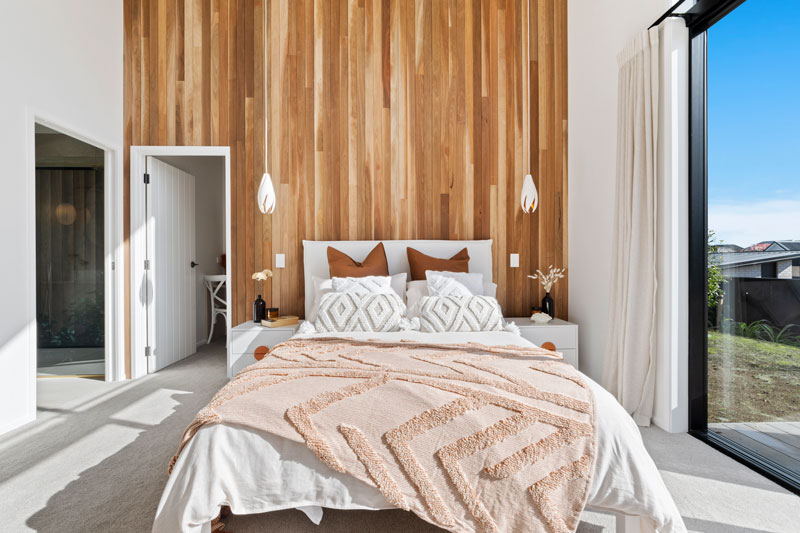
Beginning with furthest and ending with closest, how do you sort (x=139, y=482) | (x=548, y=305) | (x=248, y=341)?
(x=548, y=305), (x=248, y=341), (x=139, y=482)

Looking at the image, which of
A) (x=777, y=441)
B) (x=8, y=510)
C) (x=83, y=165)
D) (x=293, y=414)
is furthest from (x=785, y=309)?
(x=83, y=165)

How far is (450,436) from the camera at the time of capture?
1479 mm

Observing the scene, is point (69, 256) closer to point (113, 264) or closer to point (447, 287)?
point (113, 264)

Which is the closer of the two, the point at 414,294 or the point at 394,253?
the point at 414,294

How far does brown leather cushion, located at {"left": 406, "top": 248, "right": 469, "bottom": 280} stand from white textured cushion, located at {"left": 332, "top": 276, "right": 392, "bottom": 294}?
0.36 metres

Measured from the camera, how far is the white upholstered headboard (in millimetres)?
3826

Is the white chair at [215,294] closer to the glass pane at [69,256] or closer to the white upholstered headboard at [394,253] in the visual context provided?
the glass pane at [69,256]

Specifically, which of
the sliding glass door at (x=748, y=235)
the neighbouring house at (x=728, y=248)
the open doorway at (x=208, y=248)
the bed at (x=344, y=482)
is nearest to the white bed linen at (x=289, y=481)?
the bed at (x=344, y=482)

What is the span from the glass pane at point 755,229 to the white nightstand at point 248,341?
9.73 feet

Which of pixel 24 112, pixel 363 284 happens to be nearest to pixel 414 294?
pixel 363 284

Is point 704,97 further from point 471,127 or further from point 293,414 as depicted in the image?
point 293,414

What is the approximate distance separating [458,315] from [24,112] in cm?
325

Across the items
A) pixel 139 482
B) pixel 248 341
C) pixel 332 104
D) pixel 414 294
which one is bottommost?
pixel 139 482

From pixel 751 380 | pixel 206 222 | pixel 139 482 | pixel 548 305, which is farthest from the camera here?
pixel 206 222
